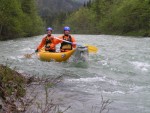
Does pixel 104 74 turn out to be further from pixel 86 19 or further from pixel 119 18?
pixel 86 19

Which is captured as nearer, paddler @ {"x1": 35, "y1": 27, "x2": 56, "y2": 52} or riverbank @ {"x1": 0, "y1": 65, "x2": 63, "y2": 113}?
riverbank @ {"x1": 0, "y1": 65, "x2": 63, "y2": 113}

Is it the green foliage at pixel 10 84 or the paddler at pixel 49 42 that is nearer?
the green foliage at pixel 10 84

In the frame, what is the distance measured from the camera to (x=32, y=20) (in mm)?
51250

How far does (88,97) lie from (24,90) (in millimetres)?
1365

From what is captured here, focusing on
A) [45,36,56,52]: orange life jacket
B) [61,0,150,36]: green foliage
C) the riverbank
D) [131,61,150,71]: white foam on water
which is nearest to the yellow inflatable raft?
[45,36,56,52]: orange life jacket

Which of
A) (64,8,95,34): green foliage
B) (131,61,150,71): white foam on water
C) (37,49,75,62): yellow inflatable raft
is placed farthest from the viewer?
(64,8,95,34): green foliage

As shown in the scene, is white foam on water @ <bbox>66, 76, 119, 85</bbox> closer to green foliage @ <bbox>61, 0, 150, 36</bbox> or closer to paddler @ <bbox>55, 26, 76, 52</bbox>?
paddler @ <bbox>55, 26, 76, 52</bbox>

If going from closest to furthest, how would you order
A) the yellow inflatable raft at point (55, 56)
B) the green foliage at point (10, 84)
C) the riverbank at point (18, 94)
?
the riverbank at point (18, 94) < the green foliage at point (10, 84) < the yellow inflatable raft at point (55, 56)

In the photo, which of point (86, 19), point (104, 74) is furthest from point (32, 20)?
point (104, 74)

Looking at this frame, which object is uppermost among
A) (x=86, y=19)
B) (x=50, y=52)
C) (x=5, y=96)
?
(x=5, y=96)

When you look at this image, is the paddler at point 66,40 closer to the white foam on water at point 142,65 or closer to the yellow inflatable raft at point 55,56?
the yellow inflatable raft at point 55,56

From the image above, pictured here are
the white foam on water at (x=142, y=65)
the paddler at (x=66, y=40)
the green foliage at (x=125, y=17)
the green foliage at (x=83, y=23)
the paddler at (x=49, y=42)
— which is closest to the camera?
the white foam on water at (x=142, y=65)

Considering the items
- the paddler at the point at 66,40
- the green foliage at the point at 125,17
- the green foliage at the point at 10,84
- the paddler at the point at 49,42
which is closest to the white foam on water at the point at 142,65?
the paddler at the point at 66,40

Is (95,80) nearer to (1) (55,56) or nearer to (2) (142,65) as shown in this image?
(2) (142,65)
